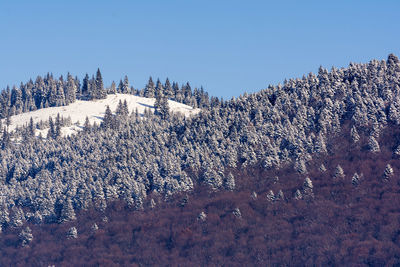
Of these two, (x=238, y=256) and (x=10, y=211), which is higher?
(x=10, y=211)

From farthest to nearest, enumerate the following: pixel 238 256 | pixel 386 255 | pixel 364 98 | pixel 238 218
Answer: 1. pixel 364 98
2. pixel 238 218
3. pixel 238 256
4. pixel 386 255

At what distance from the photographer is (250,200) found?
16562cm

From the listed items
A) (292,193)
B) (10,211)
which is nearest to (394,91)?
(292,193)

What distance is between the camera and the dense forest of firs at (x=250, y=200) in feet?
483

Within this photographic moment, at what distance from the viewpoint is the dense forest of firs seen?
483ft

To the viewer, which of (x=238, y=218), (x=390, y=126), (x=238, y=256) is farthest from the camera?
(x=390, y=126)

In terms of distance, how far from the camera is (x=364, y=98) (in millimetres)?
184000

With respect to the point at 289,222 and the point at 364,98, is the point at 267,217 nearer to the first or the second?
the point at 289,222

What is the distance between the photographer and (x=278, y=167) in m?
173

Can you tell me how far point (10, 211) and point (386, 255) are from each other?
113m

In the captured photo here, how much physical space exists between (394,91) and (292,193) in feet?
A: 167

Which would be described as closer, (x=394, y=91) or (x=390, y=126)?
(x=390, y=126)

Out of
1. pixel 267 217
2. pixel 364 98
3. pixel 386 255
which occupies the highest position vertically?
pixel 364 98

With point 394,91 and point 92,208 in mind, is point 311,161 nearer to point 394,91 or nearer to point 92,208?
point 394,91
